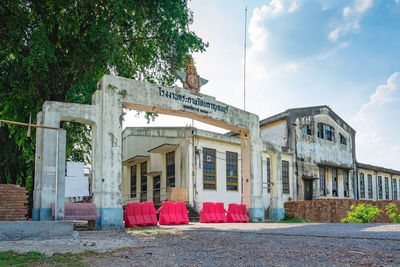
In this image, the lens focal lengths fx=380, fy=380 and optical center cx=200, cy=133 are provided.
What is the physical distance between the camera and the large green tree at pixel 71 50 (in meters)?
12.8

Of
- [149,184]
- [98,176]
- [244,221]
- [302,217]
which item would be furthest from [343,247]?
[149,184]

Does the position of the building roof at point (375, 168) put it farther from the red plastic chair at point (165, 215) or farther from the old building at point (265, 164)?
the red plastic chair at point (165, 215)

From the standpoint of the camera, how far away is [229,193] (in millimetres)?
22656

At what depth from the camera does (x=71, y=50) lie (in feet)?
46.3

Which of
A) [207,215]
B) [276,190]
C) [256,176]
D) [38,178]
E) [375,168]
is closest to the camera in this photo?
[38,178]

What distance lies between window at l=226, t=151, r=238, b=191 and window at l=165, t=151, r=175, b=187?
329cm

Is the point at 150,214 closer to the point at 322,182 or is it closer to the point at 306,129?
the point at 306,129

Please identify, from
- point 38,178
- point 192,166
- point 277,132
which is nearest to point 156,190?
point 192,166

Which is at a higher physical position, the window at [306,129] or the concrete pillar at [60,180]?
the window at [306,129]

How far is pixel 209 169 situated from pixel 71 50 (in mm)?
10733

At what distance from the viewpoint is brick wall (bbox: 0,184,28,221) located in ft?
31.0

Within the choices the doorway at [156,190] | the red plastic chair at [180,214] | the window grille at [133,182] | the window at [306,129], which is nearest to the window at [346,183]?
the window at [306,129]

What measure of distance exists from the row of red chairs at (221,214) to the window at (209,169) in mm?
4317

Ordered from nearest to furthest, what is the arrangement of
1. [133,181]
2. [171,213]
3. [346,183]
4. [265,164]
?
[171,213] < [265,164] < [133,181] < [346,183]
